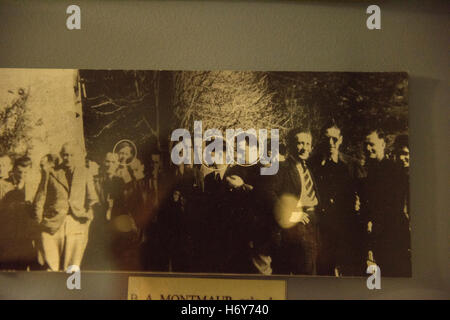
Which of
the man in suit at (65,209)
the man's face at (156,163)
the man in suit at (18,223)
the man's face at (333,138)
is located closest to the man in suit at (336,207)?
the man's face at (333,138)

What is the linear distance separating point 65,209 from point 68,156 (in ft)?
0.73

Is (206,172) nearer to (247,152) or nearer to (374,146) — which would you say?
(247,152)

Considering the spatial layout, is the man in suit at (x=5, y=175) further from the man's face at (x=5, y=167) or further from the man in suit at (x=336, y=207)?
the man in suit at (x=336, y=207)

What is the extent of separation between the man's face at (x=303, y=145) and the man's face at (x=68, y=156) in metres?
0.93

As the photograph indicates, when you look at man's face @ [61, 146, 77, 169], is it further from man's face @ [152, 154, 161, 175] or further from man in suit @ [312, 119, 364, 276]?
man in suit @ [312, 119, 364, 276]

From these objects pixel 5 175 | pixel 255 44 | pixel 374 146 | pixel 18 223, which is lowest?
pixel 18 223

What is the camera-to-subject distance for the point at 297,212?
136 cm

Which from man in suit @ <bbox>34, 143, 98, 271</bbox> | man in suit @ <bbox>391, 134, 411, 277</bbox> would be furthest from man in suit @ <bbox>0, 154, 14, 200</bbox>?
man in suit @ <bbox>391, 134, 411, 277</bbox>

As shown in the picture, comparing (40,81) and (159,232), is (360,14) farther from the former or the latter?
(40,81)

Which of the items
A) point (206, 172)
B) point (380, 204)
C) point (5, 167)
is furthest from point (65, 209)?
point (380, 204)

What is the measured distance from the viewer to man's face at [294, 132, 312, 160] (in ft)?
4.50

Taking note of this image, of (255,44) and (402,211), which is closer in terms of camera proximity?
(402,211)
